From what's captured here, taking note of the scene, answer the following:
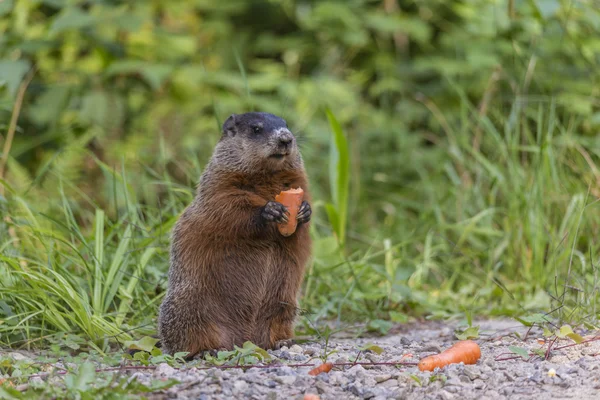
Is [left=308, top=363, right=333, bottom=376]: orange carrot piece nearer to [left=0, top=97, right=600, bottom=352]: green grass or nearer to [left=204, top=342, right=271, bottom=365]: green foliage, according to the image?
[left=204, top=342, right=271, bottom=365]: green foliage

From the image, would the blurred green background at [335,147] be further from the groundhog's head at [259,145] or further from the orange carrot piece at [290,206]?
the orange carrot piece at [290,206]

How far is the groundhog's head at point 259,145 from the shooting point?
3.99 m

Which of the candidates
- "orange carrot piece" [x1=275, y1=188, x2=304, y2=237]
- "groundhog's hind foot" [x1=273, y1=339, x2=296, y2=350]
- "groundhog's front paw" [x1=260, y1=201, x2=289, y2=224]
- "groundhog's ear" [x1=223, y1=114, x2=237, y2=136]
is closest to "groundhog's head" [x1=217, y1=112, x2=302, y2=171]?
"groundhog's ear" [x1=223, y1=114, x2=237, y2=136]

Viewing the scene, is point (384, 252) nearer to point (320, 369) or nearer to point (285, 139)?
point (285, 139)

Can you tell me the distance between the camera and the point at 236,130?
4.25 metres

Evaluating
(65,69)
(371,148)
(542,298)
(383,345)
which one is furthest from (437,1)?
(383,345)

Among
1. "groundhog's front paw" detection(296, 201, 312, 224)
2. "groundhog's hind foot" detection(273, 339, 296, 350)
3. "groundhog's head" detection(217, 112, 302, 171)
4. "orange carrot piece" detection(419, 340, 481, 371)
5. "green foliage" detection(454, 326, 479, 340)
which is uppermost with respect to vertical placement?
"groundhog's head" detection(217, 112, 302, 171)

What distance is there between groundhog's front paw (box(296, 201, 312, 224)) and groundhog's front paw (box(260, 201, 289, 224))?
13 centimetres

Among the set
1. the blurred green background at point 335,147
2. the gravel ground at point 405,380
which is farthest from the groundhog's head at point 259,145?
the gravel ground at point 405,380

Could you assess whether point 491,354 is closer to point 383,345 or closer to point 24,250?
point 383,345

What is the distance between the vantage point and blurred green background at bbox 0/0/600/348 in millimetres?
4590

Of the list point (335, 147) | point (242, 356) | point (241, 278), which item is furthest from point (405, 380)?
point (335, 147)

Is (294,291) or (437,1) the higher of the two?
(437,1)

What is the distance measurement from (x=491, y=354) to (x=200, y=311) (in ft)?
4.49
